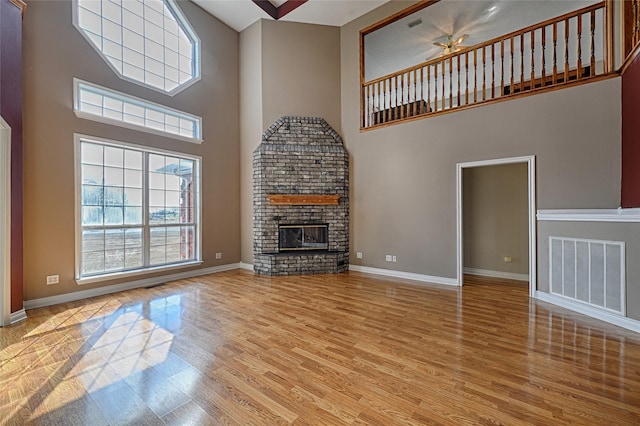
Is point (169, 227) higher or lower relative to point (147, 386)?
higher

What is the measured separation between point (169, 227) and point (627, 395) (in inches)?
232

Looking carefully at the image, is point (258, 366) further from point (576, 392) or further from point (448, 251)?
point (448, 251)

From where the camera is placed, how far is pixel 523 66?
471 cm

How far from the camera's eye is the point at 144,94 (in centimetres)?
462

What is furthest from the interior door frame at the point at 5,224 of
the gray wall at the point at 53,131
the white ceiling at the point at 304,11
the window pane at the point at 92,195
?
the white ceiling at the point at 304,11

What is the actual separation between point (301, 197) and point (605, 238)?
172 inches

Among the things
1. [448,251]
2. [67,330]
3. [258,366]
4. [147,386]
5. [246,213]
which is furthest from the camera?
[246,213]

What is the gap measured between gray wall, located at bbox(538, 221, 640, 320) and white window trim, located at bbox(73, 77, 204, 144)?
5.99m

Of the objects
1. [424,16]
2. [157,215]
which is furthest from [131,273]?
[424,16]

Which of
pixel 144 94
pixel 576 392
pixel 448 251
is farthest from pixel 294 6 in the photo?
pixel 576 392

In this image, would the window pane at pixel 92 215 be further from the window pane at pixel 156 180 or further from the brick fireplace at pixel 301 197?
the brick fireplace at pixel 301 197

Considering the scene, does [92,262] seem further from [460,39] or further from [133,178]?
[460,39]

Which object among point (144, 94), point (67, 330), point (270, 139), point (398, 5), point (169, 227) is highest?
point (398, 5)

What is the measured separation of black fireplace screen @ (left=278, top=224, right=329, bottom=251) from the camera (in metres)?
5.69
